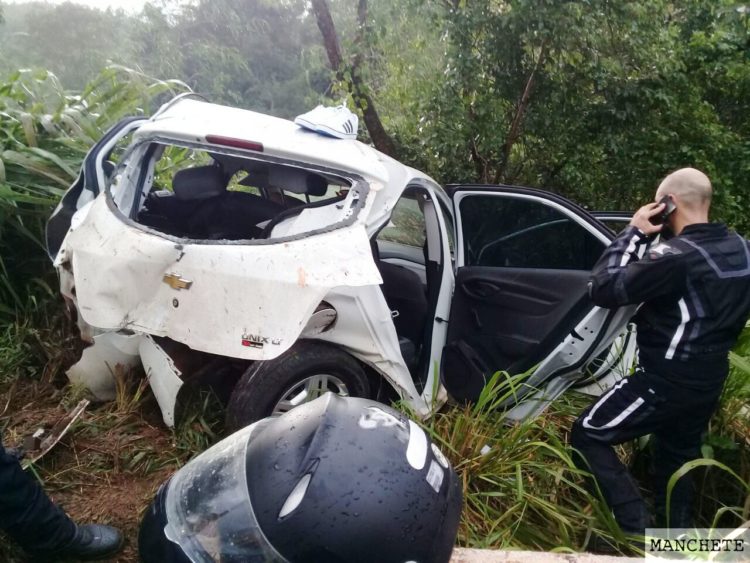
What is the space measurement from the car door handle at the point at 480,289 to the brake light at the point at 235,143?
135 centimetres

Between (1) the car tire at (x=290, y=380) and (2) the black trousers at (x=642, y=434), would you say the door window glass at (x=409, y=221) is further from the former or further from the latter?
(2) the black trousers at (x=642, y=434)

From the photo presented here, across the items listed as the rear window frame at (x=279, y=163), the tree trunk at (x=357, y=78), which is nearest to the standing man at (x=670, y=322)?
the rear window frame at (x=279, y=163)

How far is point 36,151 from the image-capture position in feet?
11.4

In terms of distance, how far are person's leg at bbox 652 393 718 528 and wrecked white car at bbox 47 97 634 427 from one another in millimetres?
464

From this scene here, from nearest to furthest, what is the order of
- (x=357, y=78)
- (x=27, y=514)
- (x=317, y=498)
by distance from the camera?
(x=317, y=498)
(x=27, y=514)
(x=357, y=78)

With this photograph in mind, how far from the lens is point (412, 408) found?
2.79 metres

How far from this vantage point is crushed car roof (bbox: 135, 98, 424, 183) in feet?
8.15

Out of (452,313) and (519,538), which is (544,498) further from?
(452,313)

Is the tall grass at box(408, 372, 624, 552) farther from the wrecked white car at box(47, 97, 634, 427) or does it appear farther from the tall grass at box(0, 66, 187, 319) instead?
the tall grass at box(0, 66, 187, 319)

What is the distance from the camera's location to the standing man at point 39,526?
1.87 m

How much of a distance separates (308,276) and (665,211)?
1547 mm

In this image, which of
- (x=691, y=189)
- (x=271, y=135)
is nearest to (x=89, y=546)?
(x=271, y=135)

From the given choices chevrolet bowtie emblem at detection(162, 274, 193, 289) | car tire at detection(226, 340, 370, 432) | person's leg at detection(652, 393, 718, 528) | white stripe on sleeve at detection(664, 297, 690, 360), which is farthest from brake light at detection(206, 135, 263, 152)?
person's leg at detection(652, 393, 718, 528)

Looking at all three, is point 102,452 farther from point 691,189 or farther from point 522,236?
point 691,189
